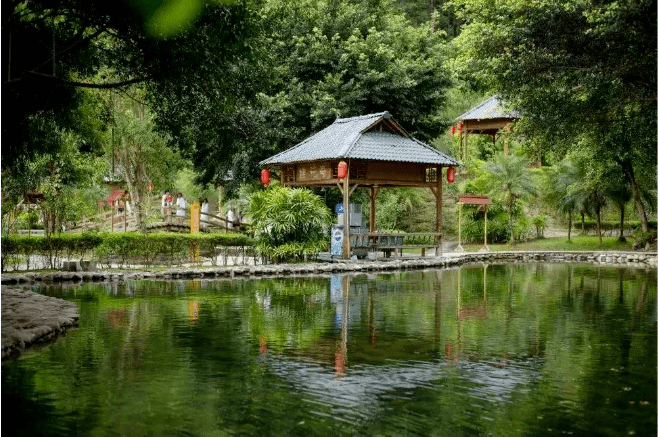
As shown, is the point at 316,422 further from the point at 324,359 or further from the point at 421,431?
the point at 324,359

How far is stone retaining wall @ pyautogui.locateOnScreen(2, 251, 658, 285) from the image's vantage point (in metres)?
19.0

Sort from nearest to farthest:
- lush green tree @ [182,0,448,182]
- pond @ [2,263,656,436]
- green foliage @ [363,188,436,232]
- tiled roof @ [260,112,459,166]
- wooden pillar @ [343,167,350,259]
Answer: pond @ [2,263,656,436], wooden pillar @ [343,167,350,259], tiled roof @ [260,112,459,166], lush green tree @ [182,0,448,182], green foliage @ [363,188,436,232]

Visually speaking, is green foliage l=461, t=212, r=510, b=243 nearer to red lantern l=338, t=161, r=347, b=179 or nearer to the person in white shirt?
red lantern l=338, t=161, r=347, b=179

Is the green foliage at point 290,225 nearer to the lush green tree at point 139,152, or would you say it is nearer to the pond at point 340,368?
the pond at point 340,368

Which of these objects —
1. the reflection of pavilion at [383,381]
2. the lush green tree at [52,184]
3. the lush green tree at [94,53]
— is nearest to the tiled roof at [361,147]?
the lush green tree at [52,184]

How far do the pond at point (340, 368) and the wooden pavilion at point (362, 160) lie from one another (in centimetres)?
905

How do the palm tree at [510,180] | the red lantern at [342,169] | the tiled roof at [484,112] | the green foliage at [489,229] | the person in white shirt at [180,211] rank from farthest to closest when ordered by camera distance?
1. the tiled roof at [484,112]
2. the person in white shirt at [180,211]
3. the green foliage at [489,229]
4. the palm tree at [510,180]
5. the red lantern at [342,169]

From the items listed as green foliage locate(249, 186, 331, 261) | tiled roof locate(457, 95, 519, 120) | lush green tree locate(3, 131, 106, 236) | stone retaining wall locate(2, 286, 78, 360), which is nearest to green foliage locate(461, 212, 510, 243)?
tiled roof locate(457, 95, 519, 120)

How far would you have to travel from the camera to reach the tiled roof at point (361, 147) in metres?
24.3

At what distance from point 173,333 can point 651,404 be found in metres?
6.65

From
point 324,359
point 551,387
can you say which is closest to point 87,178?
point 324,359

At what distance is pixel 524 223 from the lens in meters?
34.4

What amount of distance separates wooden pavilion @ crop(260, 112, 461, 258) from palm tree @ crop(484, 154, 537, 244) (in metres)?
6.28

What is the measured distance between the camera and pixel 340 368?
342 inches
